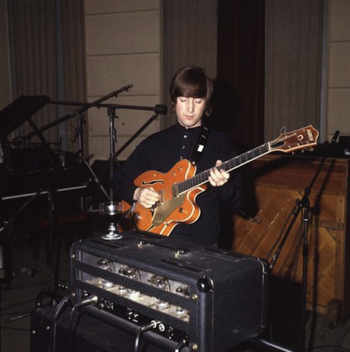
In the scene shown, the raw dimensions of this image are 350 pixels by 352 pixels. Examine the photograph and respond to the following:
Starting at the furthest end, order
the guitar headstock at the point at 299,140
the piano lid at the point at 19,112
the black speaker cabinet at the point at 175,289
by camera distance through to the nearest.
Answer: the piano lid at the point at 19,112 → the guitar headstock at the point at 299,140 → the black speaker cabinet at the point at 175,289

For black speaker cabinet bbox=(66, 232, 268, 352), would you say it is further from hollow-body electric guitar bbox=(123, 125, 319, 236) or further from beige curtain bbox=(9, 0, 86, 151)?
beige curtain bbox=(9, 0, 86, 151)

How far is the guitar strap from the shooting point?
7.59 ft

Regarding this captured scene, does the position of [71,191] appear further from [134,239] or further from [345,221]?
[134,239]

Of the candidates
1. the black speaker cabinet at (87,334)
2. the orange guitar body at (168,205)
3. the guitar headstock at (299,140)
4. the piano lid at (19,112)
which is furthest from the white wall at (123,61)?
the black speaker cabinet at (87,334)

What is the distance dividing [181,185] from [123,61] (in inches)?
169

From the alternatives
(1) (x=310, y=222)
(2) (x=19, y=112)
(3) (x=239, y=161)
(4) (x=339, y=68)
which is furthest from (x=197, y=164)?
(4) (x=339, y=68)

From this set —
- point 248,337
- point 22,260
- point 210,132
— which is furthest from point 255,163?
point 22,260

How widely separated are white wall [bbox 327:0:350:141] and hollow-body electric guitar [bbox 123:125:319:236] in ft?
11.1

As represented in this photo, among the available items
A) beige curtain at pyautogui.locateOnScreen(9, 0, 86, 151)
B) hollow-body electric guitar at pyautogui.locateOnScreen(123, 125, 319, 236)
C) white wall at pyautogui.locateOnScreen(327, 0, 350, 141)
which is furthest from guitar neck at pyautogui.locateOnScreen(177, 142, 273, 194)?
beige curtain at pyautogui.locateOnScreen(9, 0, 86, 151)

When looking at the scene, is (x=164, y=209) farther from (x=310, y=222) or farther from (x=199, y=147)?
(x=310, y=222)

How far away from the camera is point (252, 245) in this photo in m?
3.58

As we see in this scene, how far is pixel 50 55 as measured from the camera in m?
6.55

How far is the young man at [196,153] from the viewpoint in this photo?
87.6 inches

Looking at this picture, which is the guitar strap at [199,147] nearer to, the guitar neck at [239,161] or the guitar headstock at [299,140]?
the guitar neck at [239,161]
